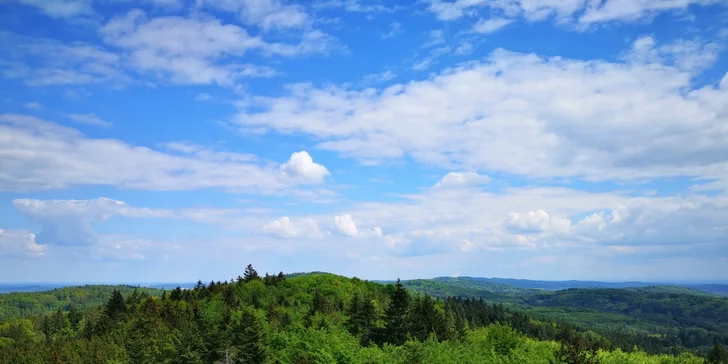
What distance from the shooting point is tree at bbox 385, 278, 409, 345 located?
8056 cm

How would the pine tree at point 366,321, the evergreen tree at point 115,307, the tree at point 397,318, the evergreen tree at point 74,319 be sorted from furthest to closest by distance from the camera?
1. the evergreen tree at point 74,319
2. the evergreen tree at point 115,307
3. the pine tree at point 366,321
4. the tree at point 397,318

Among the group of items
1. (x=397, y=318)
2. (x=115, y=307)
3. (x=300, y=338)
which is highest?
(x=397, y=318)

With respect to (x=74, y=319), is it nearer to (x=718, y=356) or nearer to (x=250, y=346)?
(x=250, y=346)

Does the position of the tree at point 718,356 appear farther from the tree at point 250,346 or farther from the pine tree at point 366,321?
the tree at point 250,346

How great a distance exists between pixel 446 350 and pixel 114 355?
2514 inches

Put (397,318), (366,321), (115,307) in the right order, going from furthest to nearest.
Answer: (115,307) → (366,321) → (397,318)

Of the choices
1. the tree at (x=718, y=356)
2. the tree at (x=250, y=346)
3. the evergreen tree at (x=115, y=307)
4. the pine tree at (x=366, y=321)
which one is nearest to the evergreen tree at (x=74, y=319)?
the evergreen tree at (x=115, y=307)

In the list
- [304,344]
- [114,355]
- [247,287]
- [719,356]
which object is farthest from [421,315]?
[247,287]

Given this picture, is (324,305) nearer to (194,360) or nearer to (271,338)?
(271,338)

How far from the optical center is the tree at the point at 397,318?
264 feet

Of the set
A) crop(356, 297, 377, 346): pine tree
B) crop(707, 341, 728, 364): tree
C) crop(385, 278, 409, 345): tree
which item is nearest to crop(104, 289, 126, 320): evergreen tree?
crop(356, 297, 377, 346): pine tree

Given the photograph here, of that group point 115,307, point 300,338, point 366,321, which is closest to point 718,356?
point 366,321

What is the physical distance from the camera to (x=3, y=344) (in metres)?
154

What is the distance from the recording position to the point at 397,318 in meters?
82.1
